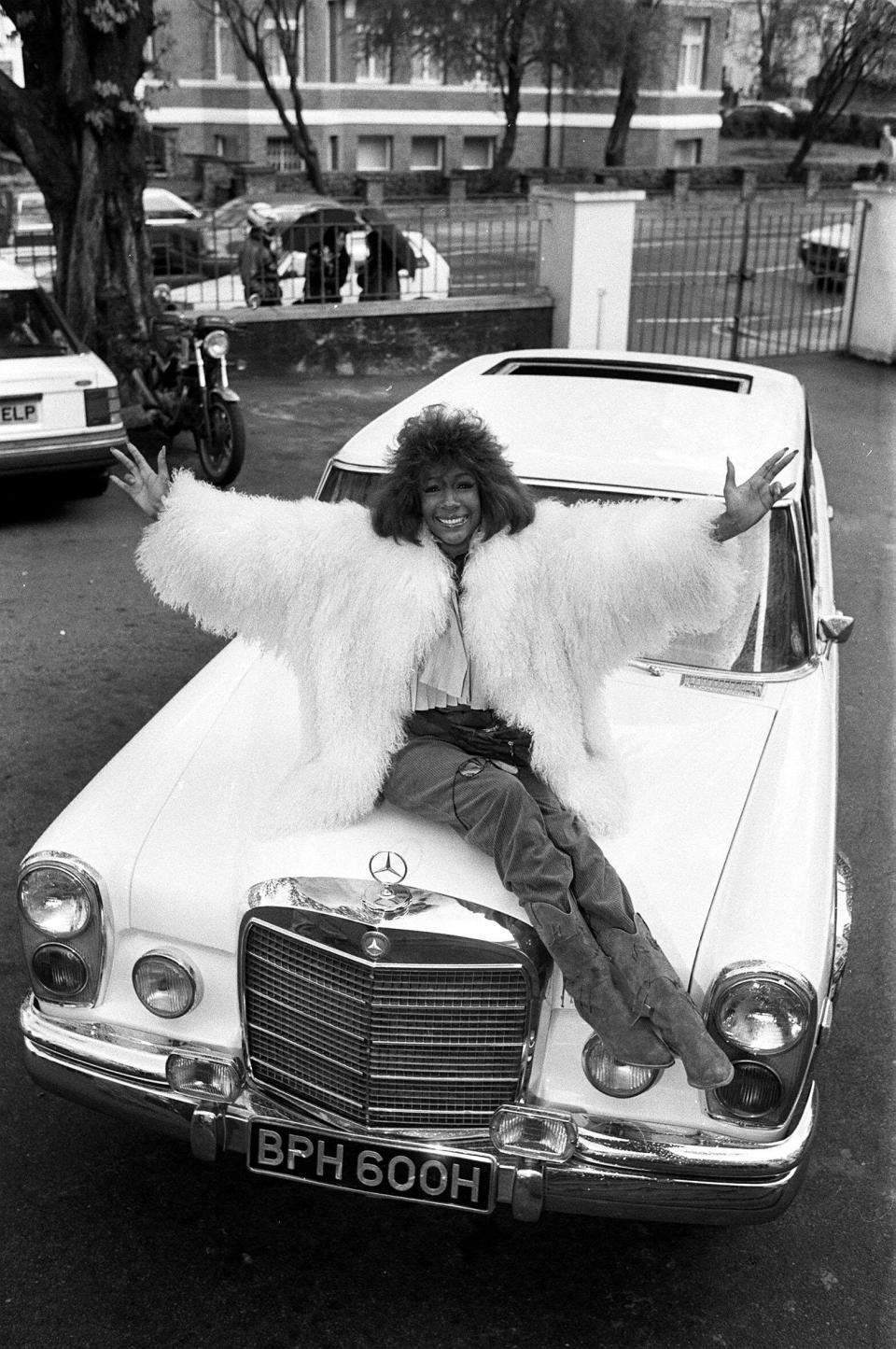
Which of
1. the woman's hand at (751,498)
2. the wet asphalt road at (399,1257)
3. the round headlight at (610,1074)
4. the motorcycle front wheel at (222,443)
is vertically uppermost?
the woman's hand at (751,498)

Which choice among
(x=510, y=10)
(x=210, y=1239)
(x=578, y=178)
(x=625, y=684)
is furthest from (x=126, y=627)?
(x=578, y=178)

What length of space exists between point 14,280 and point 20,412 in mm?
1025

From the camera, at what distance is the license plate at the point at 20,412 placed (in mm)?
8523

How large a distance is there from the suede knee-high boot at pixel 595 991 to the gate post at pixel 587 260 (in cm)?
1207

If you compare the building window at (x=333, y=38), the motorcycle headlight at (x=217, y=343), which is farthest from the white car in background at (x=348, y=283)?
the building window at (x=333, y=38)

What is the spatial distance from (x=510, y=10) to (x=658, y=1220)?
3642 centimetres

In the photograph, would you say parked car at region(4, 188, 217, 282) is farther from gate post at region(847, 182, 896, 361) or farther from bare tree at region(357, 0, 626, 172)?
bare tree at region(357, 0, 626, 172)

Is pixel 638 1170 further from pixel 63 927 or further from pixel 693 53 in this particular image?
pixel 693 53

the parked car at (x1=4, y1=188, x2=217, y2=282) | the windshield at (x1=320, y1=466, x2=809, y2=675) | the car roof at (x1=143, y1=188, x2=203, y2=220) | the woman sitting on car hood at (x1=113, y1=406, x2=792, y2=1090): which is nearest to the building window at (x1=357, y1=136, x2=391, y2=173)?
the car roof at (x1=143, y1=188, x2=203, y2=220)

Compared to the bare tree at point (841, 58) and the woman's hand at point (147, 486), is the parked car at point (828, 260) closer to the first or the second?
the woman's hand at point (147, 486)

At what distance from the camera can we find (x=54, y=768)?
19.1 ft

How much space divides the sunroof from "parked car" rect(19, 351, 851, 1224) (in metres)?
2.00

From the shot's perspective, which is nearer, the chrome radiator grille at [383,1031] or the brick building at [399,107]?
the chrome radiator grille at [383,1031]

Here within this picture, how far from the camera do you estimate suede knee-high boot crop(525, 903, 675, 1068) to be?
9.62ft
